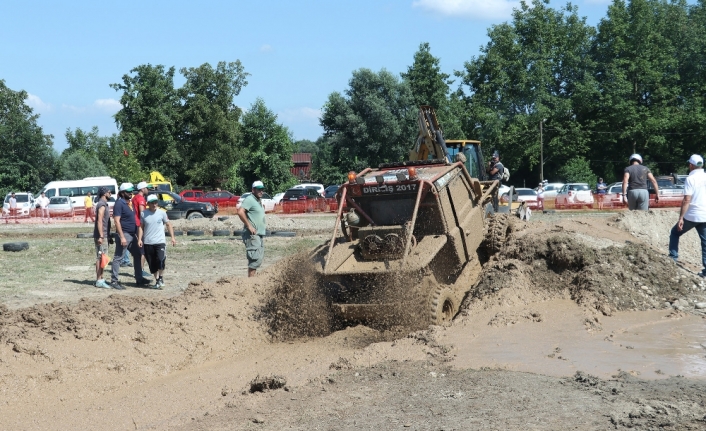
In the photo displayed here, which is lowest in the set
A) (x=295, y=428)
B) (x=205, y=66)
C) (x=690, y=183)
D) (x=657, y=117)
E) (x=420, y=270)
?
(x=295, y=428)

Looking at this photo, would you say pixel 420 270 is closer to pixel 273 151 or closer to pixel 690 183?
pixel 690 183

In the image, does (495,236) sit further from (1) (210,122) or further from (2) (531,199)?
(1) (210,122)

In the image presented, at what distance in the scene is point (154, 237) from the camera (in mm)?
13414

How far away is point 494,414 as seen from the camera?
19.6ft

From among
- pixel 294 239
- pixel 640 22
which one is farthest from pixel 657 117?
pixel 294 239

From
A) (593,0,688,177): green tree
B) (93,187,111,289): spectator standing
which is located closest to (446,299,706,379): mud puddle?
(93,187,111,289): spectator standing

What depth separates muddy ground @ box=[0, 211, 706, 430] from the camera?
245 inches

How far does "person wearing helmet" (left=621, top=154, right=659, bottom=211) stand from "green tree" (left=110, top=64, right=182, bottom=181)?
50.5 meters

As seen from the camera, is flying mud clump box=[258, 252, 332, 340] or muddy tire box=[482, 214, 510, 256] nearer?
flying mud clump box=[258, 252, 332, 340]

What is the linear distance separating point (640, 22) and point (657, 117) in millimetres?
8147

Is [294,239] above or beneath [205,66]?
beneath

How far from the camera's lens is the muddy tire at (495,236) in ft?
38.8

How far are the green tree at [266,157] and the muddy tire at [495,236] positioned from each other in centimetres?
4595

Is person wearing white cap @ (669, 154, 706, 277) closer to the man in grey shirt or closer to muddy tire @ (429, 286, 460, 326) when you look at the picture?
muddy tire @ (429, 286, 460, 326)
